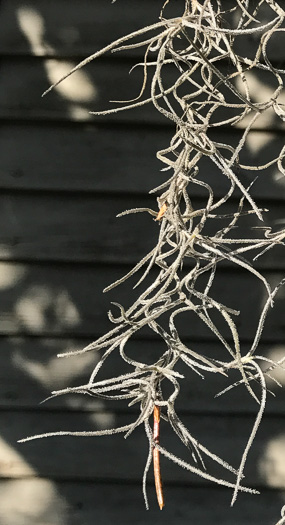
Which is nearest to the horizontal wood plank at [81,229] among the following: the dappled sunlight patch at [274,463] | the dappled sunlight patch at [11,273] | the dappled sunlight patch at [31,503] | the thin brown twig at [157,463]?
the dappled sunlight patch at [11,273]

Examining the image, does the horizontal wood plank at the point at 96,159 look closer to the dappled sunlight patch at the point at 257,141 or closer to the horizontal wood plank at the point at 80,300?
the dappled sunlight patch at the point at 257,141

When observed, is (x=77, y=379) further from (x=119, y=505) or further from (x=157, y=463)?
(x=157, y=463)

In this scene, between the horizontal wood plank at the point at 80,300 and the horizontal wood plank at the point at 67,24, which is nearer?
the horizontal wood plank at the point at 67,24

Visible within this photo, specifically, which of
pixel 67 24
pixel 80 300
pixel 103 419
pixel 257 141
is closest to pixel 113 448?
pixel 103 419

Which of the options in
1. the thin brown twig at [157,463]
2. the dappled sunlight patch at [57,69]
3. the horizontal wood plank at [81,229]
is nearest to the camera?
the thin brown twig at [157,463]

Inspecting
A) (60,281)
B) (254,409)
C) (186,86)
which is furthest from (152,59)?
(254,409)

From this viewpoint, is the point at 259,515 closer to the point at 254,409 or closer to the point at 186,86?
the point at 254,409

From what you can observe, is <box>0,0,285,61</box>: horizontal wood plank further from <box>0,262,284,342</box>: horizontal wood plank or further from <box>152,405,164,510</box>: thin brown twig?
<box>152,405,164,510</box>: thin brown twig

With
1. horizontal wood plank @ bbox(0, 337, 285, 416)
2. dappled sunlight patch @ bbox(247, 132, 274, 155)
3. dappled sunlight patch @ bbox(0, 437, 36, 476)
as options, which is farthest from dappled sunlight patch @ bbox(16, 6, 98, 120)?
dappled sunlight patch @ bbox(0, 437, 36, 476)
